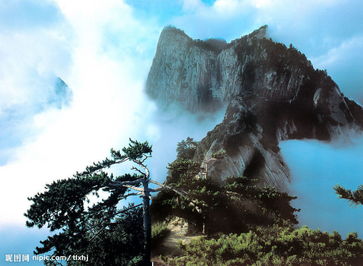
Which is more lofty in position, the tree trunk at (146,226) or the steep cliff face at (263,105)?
the steep cliff face at (263,105)

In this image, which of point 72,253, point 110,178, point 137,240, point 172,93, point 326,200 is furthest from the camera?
point 172,93

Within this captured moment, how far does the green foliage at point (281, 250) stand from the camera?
7.72m

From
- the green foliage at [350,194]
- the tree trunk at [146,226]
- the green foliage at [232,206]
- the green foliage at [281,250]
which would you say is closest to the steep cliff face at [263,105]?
the green foliage at [232,206]

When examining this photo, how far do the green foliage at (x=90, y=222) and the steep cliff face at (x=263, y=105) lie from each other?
4.99 m

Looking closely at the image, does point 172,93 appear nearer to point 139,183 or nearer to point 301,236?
point 139,183

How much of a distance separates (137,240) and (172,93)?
48.6 ft

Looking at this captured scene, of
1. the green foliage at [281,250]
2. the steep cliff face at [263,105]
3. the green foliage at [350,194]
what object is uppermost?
the steep cliff face at [263,105]

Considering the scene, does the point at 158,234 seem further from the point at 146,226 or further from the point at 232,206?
the point at 232,206

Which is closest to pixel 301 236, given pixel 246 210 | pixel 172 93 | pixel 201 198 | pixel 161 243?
pixel 246 210

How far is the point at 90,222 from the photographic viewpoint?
37.9 feet

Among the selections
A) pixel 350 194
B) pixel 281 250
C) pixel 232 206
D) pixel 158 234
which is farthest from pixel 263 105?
pixel 158 234

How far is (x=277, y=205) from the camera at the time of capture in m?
10.6

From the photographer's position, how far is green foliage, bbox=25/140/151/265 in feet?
33.8

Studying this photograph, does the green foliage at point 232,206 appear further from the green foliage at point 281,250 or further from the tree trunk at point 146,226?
the green foliage at point 281,250
